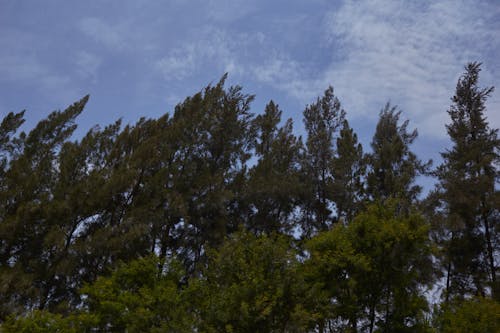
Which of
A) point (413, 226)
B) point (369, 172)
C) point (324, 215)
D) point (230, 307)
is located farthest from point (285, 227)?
point (230, 307)

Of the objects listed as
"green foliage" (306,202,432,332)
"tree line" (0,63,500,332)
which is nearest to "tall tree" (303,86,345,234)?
"tree line" (0,63,500,332)

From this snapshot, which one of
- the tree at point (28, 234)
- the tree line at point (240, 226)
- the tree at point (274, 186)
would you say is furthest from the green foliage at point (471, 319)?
the tree at point (28, 234)

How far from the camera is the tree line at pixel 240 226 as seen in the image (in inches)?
470

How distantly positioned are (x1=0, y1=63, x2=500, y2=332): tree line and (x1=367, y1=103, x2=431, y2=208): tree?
81mm

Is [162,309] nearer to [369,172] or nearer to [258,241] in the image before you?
[258,241]

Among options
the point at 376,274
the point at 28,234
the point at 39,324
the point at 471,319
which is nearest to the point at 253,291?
the point at 39,324

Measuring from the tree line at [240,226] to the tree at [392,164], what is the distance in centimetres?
8

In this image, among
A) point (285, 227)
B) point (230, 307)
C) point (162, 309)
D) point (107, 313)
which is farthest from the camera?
point (285, 227)

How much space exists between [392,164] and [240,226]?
1430cm

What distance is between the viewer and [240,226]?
1338 centimetres

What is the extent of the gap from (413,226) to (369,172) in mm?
10058

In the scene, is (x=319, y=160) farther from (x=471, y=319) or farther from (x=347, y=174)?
(x=471, y=319)

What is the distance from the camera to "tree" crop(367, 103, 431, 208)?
23422 millimetres

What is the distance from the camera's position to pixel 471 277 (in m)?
21.4
